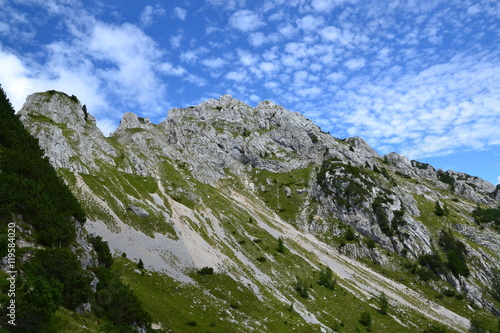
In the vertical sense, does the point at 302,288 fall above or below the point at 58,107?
below

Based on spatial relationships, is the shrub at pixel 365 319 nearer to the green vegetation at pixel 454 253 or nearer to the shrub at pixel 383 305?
the shrub at pixel 383 305

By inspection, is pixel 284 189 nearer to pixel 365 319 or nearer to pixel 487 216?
pixel 365 319

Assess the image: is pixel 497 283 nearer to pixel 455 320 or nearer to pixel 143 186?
pixel 455 320

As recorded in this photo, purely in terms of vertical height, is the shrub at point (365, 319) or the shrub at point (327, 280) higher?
the shrub at point (327, 280)

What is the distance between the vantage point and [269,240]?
99.8m

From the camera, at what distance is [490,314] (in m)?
94.1

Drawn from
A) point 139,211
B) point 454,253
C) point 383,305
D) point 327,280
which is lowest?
point 383,305

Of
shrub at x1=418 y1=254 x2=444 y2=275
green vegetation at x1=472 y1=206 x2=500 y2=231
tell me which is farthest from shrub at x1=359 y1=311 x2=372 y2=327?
green vegetation at x1=472 y1=206 x2=500 y2=231

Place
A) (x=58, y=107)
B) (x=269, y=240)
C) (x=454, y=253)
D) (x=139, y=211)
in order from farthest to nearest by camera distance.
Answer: (x=58, y=107), (x=454, y=253), (x=269, y=240), (x=139, y=211)

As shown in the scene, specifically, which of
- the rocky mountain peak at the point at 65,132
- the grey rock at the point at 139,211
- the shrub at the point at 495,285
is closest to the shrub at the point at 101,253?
the grey rock at the point at 139,211

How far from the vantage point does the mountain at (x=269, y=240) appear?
5656 cm

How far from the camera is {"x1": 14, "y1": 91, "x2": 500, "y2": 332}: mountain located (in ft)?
186

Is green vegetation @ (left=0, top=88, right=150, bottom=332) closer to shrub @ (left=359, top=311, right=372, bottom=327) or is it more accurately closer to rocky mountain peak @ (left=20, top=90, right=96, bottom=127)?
shrub @ (left=359, top=311, right=372, bottom=327)

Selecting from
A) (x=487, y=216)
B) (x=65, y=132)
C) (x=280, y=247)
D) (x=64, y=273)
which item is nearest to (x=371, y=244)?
(x=280, y=247)
